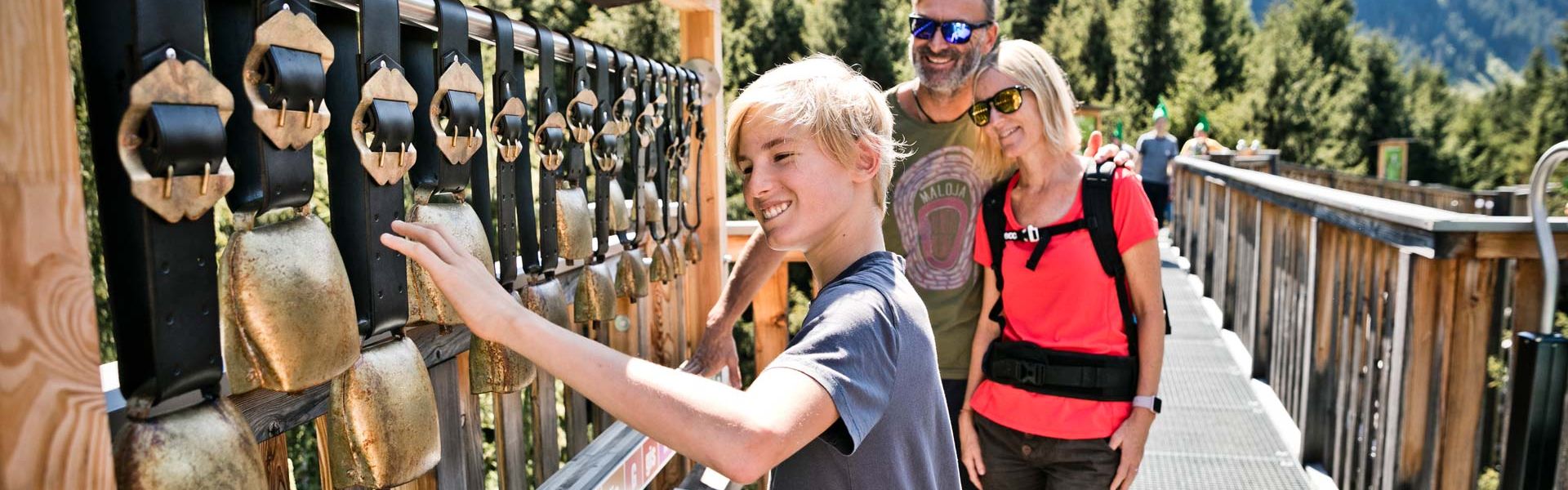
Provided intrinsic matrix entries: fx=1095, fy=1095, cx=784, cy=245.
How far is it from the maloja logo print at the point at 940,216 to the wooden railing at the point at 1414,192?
358 inches

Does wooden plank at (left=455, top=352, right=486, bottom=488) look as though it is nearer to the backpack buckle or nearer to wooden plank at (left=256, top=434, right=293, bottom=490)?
wooden plank at (left=256, top=434, right=293, bottom=490)

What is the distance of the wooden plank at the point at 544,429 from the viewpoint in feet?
8.07

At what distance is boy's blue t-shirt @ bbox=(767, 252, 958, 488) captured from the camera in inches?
46.8

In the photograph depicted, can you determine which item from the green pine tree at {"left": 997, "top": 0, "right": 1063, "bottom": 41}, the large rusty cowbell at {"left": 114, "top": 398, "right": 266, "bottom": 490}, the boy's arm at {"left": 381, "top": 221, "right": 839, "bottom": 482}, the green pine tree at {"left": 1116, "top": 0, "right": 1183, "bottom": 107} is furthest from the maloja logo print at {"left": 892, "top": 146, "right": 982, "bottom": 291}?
the green pine tree at {"left": 997, "top": 0, "right": 1063, "bottom": 41}

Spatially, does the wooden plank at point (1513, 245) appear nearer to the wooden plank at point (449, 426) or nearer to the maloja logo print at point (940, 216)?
the maloja logo print at point (940, 216)

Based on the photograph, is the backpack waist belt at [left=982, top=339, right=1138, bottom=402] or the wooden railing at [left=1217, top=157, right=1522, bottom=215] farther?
the wooden railing at [left=1217, top=157, right=1522, bottom=215]

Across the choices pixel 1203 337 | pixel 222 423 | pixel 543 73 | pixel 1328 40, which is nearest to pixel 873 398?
pixel 222 423

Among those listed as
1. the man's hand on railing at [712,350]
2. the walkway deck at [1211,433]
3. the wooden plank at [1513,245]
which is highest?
the wooden plank at [1513,245]

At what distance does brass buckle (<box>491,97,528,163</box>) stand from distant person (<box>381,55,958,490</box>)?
12.1 inches

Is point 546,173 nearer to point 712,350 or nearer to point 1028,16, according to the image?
point 712,350

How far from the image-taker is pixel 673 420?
1076mm

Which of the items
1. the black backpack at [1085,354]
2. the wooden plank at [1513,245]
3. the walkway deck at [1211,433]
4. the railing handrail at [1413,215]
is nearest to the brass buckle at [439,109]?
the black backpack at [1085,354]

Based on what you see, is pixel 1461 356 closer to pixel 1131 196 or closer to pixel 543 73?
pixel 1131 196

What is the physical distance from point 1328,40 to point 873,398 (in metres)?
42.3
